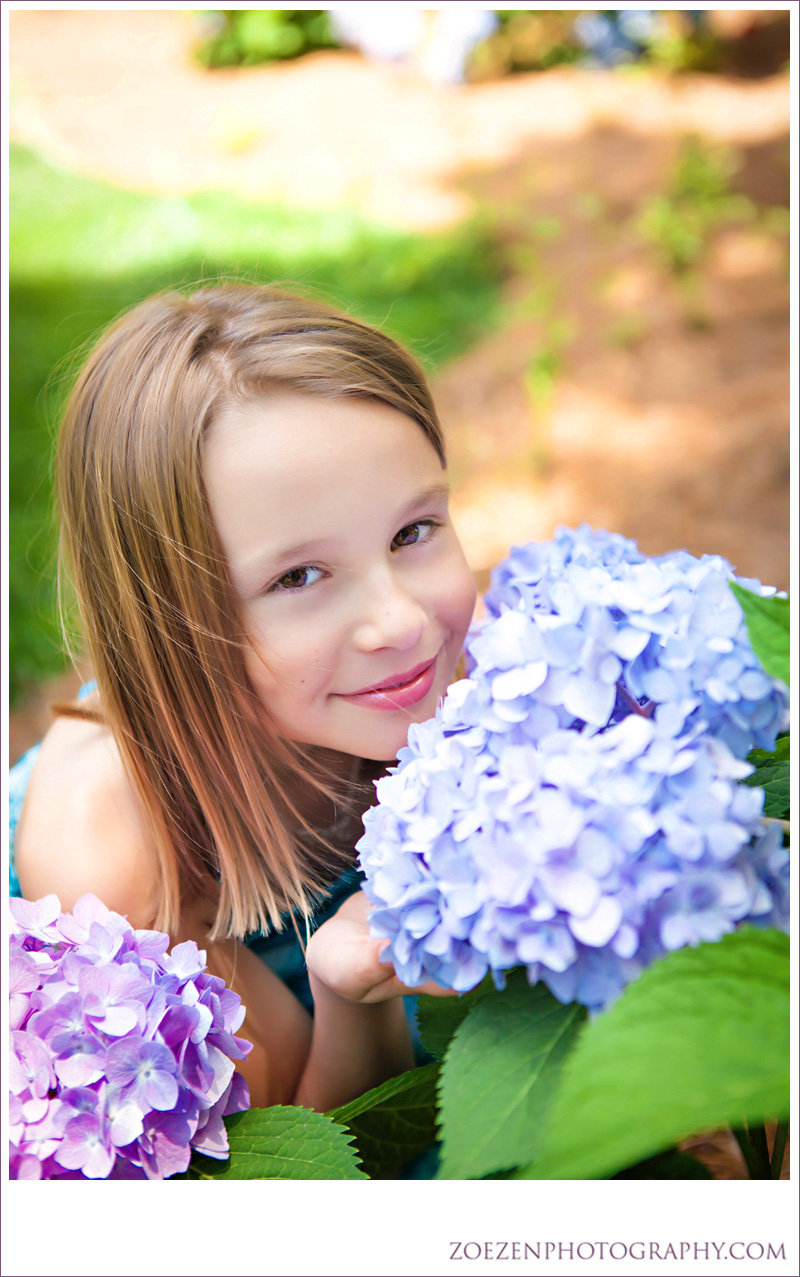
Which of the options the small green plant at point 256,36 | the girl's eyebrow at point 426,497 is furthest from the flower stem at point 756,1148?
the small green plant at point 256,36

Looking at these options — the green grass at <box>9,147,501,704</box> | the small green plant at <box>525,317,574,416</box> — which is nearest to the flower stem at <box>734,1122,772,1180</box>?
the green grass at <box>9,147,501,704</box>

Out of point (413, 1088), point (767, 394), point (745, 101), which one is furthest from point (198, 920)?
point (745, 101)

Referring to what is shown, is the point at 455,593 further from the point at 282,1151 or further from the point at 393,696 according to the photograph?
the point at 282,1151

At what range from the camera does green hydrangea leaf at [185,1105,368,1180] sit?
0.74 metres

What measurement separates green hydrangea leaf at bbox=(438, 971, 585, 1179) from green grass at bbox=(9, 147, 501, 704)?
2.22m

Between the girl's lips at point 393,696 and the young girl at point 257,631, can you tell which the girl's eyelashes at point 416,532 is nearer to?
the young girl at point 257,631

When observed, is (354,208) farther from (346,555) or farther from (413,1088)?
(413,1088)

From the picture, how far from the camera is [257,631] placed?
0.92 meters

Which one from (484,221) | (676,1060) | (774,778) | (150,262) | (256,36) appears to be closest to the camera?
(676,1060)

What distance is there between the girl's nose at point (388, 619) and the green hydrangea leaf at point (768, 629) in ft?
1.05

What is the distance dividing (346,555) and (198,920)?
49cm

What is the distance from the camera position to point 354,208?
397 cm

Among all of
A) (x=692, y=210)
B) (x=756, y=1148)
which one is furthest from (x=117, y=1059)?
(x=692, y=210)

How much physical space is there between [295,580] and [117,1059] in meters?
0.42
